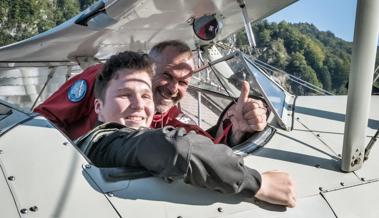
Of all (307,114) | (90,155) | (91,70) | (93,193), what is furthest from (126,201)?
(91,70)

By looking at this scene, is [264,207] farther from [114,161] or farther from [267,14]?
[267,14]

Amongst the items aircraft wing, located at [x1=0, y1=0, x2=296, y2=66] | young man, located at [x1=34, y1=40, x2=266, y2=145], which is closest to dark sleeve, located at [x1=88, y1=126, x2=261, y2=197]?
young man, located at [x1=34, y1=40, x2=266, y2=145]

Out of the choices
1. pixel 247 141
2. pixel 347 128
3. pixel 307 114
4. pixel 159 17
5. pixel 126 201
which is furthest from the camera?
pixel 159 17

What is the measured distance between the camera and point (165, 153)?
188 cm

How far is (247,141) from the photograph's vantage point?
251 centimetres

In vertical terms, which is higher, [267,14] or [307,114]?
[267,14]

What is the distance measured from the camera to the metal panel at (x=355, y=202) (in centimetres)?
223

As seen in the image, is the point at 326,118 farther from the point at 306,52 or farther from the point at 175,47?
the point at 175,47

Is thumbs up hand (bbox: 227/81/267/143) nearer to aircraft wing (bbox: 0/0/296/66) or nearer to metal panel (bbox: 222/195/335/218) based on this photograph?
metal panel (bbox: 222/195/335/218)

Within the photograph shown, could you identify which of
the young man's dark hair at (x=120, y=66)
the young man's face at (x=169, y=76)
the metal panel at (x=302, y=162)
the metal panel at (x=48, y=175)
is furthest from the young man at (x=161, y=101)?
the metal panel at (x=48, y=175)

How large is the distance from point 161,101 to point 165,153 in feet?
4.86

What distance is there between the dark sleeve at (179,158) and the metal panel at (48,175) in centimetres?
15

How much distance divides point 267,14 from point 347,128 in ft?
9.00

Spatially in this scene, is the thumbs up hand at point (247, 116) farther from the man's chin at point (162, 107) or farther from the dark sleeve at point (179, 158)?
the man's chin at point (162, 107)
